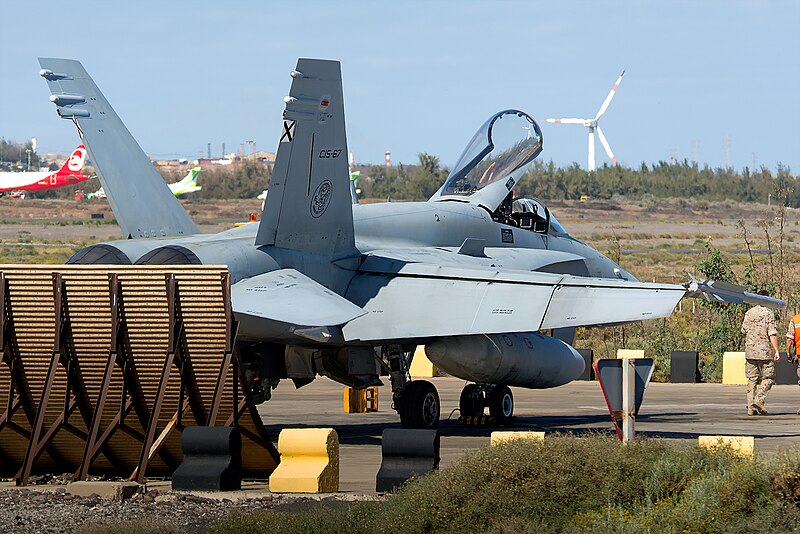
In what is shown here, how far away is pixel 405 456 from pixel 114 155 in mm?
7487

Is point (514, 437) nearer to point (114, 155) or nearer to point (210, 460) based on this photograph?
point (210, 460)

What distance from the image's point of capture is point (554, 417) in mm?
20422

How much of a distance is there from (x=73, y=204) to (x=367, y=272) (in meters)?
107

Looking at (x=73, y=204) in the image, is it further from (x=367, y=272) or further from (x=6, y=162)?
(x=367, y=272)

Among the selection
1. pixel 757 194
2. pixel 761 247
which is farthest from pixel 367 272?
pixel 757 194

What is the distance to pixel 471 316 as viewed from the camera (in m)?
16.0

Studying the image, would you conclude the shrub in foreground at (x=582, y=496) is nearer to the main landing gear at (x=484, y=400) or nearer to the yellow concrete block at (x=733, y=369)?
the main landing gear at (x=484, y=400)

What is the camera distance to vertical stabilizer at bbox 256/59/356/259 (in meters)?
15.2

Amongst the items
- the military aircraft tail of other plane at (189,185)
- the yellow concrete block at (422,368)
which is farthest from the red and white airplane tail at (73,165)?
the yellow concrete block at (422,368)

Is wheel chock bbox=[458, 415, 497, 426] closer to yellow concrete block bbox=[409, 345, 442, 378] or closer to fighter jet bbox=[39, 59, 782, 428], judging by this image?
fighter jet bbox=[39, 59, 782, 428]

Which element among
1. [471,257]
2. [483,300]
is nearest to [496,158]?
[471,257]

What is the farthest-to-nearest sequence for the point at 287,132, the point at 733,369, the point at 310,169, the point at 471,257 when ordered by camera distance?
the point at 733,369
the point at 471,257
the point at 310,169
the point at 287,132

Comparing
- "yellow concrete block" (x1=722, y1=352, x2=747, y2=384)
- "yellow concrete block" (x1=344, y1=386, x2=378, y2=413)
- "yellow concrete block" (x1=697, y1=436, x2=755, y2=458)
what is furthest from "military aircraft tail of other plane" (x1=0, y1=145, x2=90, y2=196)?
"yellow concrete block" (x1=697, y1=436, x2=755, y2=458)

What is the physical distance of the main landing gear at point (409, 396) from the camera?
17.1m
